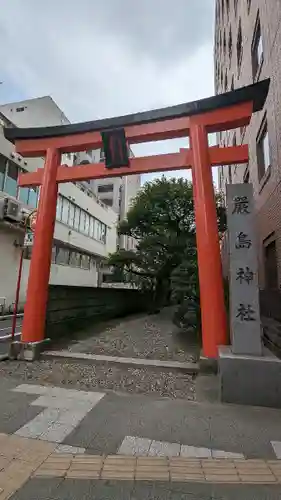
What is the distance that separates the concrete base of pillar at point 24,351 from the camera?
22.1 ft

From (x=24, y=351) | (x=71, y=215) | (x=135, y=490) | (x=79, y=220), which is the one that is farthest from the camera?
(x=79, y=220)

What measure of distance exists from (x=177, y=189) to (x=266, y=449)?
589 inches

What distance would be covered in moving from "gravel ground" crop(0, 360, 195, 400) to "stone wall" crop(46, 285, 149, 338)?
2.02 meters

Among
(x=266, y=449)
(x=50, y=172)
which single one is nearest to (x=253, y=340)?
(x=266, y=449)

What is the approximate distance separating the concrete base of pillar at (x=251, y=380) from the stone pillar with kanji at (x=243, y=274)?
0.21 meters

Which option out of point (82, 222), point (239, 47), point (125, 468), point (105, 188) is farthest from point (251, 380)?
point (105, 188)

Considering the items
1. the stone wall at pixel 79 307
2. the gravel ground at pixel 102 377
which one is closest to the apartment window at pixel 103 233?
the stone wall at pixel 79 307

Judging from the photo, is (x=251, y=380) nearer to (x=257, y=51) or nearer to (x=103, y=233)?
(x=257, y=51)

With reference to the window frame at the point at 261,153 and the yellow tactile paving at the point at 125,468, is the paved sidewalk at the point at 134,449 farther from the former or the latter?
the window frame at the point at 261,153

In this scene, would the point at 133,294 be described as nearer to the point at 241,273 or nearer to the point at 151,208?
the point at 151,208

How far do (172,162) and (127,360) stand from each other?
4.87 m

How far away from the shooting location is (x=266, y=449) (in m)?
3.20

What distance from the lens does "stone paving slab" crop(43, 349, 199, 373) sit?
6.07 metres

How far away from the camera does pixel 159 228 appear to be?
54.4 ft
